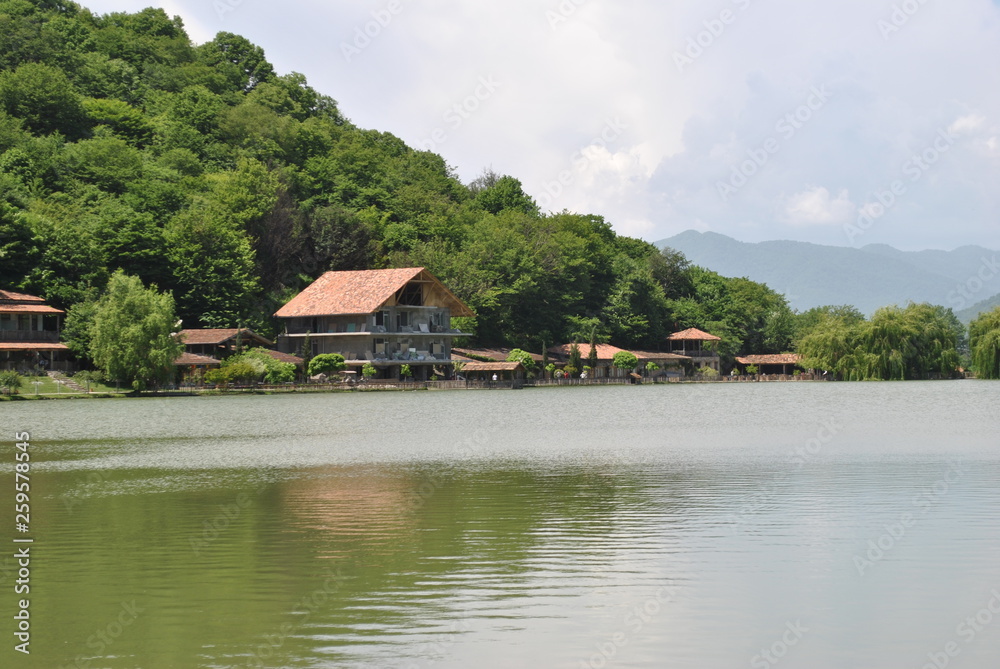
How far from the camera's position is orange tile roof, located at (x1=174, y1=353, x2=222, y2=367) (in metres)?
71.0

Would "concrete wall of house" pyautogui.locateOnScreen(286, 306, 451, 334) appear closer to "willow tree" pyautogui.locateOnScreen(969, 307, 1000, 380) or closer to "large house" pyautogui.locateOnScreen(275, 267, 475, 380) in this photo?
"large house" pyautogui.locateOnScreen(275, 267, 475, 380)

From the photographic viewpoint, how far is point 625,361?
10075cm

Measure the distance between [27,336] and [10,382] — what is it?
10179 mm

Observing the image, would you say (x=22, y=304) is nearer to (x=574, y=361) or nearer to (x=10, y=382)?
(x=10, y=382)

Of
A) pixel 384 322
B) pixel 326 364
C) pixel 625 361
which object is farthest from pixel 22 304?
pixel 625 361

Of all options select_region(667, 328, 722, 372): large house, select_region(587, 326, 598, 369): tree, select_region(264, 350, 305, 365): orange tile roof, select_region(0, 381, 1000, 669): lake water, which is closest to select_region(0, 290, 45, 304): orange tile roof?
select_region(264, 350, 305, 365): orange tile roof

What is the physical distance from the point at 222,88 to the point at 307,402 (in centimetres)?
8563

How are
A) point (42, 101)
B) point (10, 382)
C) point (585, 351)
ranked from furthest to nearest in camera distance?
point (42, 101) → point (585, 351) → point (10, 382)

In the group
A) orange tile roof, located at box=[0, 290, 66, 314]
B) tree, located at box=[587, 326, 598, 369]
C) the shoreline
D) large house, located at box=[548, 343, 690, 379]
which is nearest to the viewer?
the shoreline

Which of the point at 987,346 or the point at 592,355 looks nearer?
the point at 987,346

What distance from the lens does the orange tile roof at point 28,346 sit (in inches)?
2603

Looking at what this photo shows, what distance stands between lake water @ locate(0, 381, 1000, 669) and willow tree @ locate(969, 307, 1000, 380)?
5503 centimetres

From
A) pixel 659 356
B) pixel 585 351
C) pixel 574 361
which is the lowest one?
pixel 574 361

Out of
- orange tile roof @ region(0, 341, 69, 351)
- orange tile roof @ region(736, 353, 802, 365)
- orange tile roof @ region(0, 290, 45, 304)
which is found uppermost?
orange tile roof @ region(0, 290, 45, 304)
